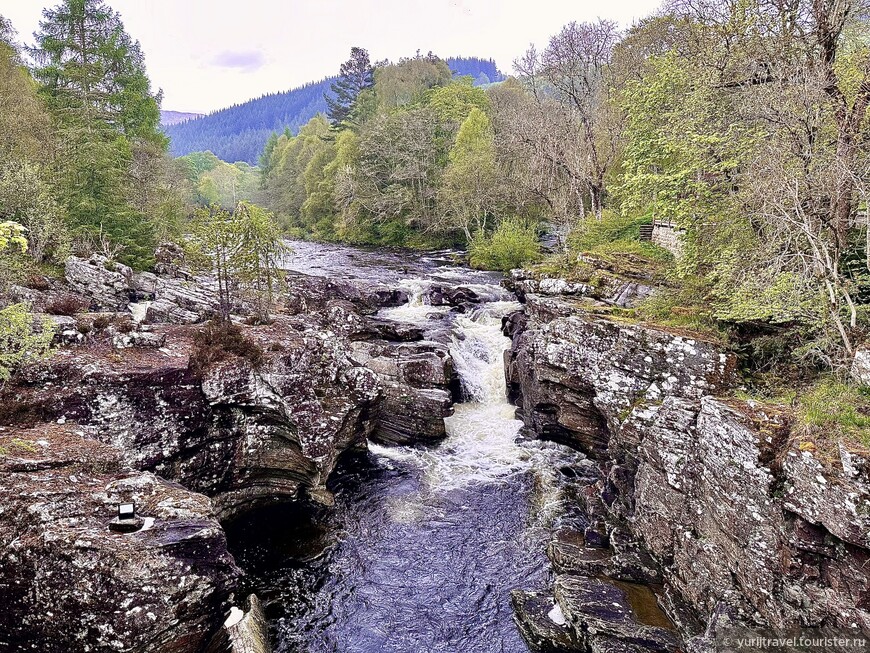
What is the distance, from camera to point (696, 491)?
11352 millimetres

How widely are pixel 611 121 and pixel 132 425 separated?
3563cm

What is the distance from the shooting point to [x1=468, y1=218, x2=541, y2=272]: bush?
131ft

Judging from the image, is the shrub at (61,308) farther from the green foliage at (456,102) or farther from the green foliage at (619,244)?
the green foliage at (456,102)

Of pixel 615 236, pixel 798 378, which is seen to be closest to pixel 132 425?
pixel 798 378

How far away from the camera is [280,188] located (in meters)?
90.1

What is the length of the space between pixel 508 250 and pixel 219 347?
28.4 meters

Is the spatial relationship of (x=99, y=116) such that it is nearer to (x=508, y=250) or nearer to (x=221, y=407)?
(x=508, y=250)

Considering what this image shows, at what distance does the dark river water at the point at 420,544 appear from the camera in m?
11.6

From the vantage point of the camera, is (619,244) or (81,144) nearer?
(619,244)

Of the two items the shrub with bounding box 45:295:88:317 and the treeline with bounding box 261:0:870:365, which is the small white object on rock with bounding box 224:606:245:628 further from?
the treeline with bounding box 261:0:870:365

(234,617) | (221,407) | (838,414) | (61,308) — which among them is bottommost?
(234,617)

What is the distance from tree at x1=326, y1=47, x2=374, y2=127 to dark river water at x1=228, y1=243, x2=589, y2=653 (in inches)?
3060

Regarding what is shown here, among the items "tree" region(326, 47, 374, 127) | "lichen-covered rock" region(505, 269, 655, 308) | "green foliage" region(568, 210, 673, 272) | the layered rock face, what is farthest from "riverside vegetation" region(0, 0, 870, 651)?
"tree" region(326, 47, 374, 127)

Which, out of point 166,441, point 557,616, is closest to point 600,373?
point 557,616
